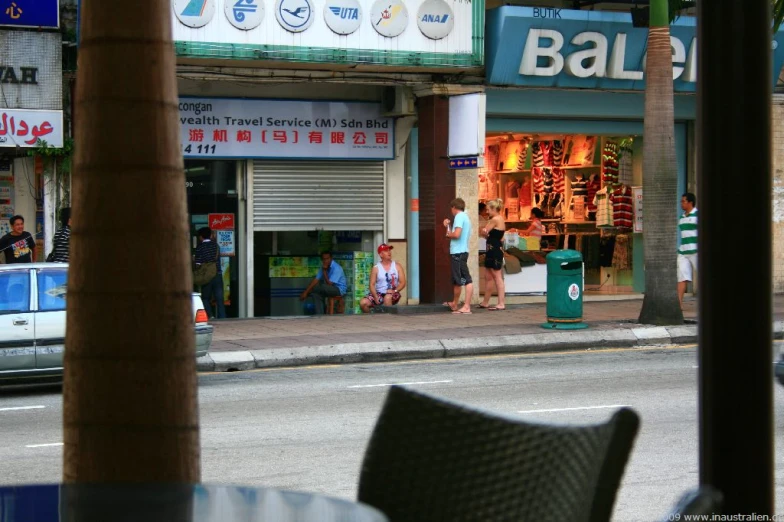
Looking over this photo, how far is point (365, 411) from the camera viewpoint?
10602mm

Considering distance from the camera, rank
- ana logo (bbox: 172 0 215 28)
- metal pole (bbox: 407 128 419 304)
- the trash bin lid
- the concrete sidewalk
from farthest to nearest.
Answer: metal pole (bbox: 407 128 419 304) < ana logo (bbox: 172 0 215 28) < the trash bin lid < the concrete sidewalk

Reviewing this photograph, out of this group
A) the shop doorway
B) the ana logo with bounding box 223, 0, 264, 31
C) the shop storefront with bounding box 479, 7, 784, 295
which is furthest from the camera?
the shop storefront with bounding box 479, 7, 784, 295

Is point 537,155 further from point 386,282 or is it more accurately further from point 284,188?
point 284,188

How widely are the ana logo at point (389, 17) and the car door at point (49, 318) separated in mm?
7957

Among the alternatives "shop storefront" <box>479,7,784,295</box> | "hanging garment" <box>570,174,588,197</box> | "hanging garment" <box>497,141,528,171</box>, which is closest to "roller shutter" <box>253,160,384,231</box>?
"shop storefront" <box>479,7,784,295</box>

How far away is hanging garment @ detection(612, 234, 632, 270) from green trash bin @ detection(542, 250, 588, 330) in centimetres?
711

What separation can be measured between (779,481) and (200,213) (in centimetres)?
1357

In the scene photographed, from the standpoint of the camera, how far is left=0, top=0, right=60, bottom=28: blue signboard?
17.0 meters

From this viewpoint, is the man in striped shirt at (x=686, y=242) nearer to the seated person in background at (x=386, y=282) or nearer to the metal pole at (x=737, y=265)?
the seated person in background at (x=386, y=282)

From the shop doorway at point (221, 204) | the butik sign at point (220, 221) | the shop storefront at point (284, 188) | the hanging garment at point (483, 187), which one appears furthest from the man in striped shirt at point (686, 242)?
the butik sign at point (220, 221)

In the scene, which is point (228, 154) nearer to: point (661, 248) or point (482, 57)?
point (482, 57)

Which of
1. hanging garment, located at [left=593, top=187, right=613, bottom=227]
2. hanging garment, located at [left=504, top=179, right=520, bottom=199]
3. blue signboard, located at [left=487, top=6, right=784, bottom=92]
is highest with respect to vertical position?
blue signboard, located at [left=487, top=6, right=784, bottom=92]

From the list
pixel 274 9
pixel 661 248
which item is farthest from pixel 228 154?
pixel 661 248

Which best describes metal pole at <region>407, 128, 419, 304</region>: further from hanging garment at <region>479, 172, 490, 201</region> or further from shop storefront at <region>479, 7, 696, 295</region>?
hanging garment at <region>479, 172, 490, 201</region>
